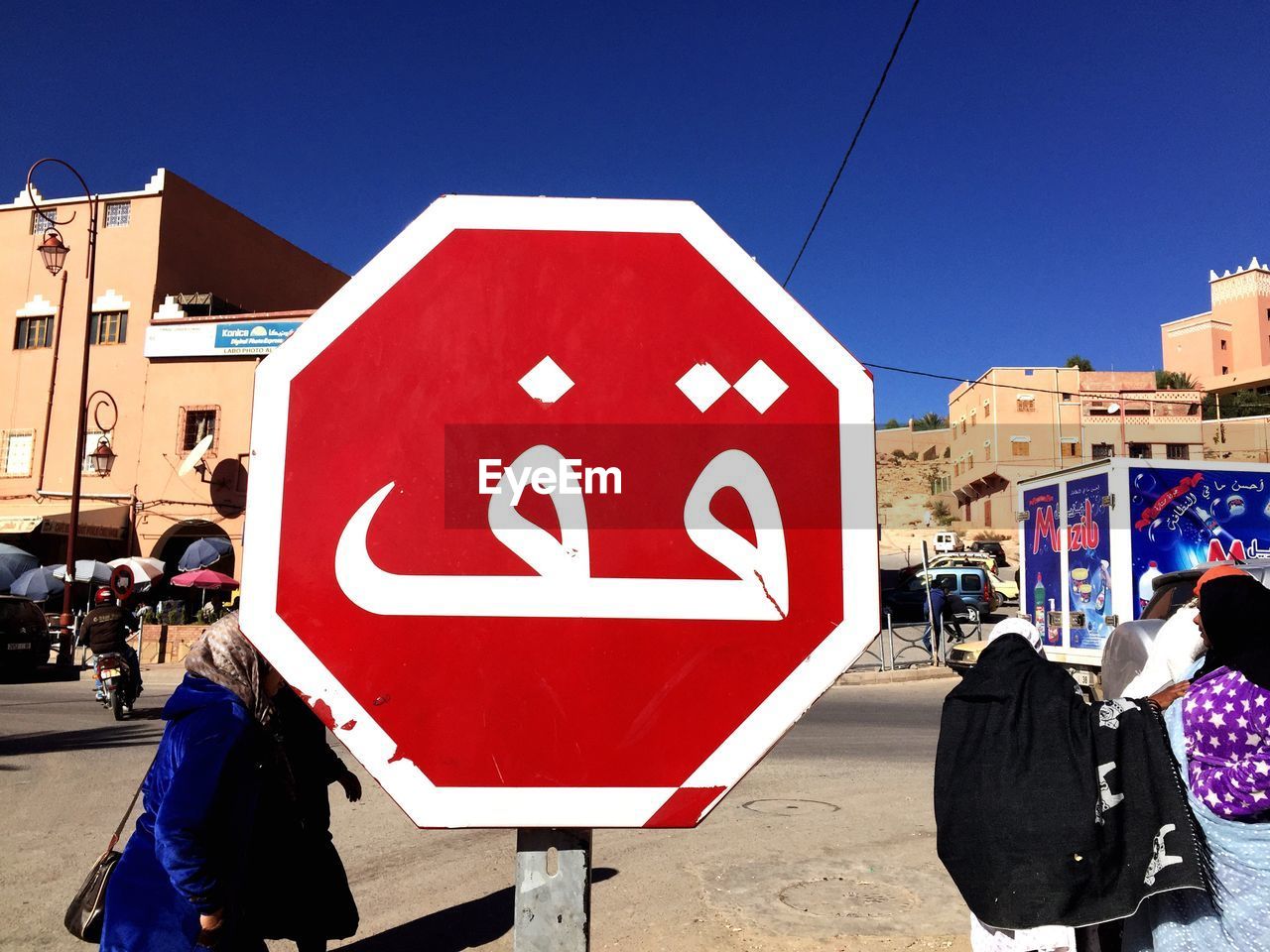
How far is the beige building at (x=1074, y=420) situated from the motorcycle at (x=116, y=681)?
1910 inches

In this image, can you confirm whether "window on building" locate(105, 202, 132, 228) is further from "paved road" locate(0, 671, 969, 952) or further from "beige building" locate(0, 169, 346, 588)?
"paved road" locate(0, 671, 969, 952)

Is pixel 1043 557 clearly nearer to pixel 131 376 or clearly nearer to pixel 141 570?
pixel 141 570

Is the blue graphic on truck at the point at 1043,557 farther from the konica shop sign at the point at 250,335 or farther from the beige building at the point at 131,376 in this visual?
the beige building at the point at 131,376

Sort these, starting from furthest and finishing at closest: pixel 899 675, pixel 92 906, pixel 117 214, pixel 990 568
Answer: pixel 990 568 < pixel 117 214 < pixel 899 675 < pixel 92 906

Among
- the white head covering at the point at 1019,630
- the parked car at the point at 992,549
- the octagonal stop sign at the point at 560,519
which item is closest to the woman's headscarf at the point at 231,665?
the octagonal stop sign at the point at 560,519

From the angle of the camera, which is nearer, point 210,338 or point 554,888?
point 554,888

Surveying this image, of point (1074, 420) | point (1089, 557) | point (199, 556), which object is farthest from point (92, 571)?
point (1074, 420)

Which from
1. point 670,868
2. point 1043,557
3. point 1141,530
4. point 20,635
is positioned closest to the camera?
point 670,868

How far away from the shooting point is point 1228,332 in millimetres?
71062

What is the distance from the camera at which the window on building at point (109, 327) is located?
27.6 metres

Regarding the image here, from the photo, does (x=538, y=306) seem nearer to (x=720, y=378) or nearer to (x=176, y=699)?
(x=720, y=378)

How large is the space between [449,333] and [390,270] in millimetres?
122

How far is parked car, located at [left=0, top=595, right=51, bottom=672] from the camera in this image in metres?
16.7

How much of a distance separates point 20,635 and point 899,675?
16.2 meters
